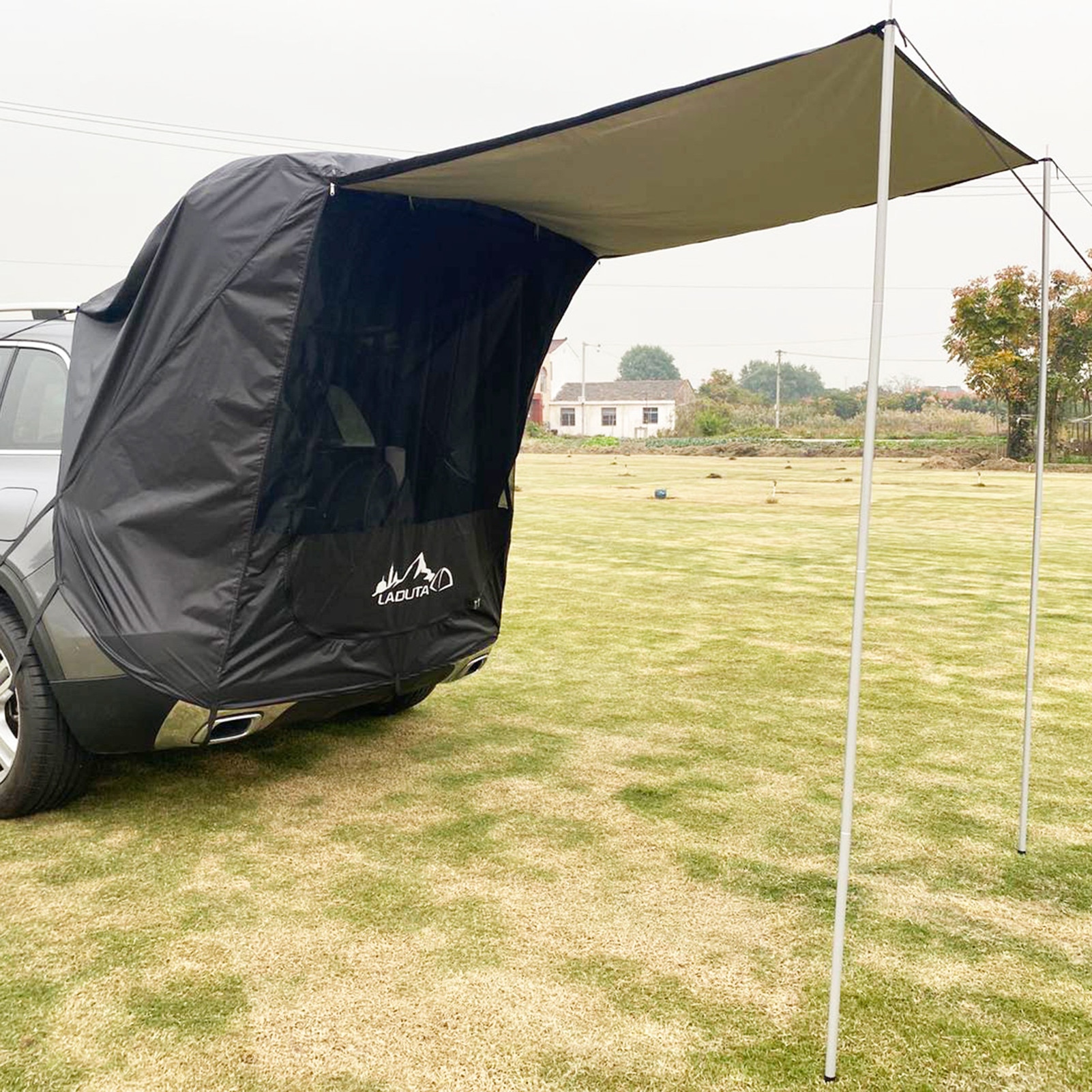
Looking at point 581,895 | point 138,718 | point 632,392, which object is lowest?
point 581,895

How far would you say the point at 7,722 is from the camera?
13.4 feet

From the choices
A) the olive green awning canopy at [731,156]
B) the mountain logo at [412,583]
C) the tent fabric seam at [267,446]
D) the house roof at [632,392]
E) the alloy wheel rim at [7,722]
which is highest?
the house roof at [632,392]

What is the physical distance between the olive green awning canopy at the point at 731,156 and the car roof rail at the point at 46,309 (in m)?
1.52

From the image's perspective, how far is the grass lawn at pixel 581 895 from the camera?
272cm

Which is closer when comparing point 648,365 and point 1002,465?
point 1002,465

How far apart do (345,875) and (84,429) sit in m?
1.77

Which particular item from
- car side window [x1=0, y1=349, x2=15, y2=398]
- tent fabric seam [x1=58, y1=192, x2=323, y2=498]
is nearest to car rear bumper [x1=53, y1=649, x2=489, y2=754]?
tent fabric seam [x1=58, y1=192, x2=323, y2=498]

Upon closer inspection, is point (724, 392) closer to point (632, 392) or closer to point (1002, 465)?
point (632, 392)

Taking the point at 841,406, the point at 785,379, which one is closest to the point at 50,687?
the point at 841,406

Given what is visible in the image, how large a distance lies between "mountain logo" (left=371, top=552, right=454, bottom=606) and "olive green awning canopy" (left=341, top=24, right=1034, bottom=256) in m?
1.40

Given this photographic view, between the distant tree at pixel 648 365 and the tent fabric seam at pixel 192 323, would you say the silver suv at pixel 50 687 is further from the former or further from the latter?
the distant tree at pixel 648 365

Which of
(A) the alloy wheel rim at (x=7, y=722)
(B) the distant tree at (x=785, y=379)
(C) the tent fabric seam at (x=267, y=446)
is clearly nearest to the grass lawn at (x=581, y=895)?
(A) the alloy wheel rim at (x=7, y=722)

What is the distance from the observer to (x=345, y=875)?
3.74m

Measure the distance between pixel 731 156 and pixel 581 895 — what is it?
2.36 m
